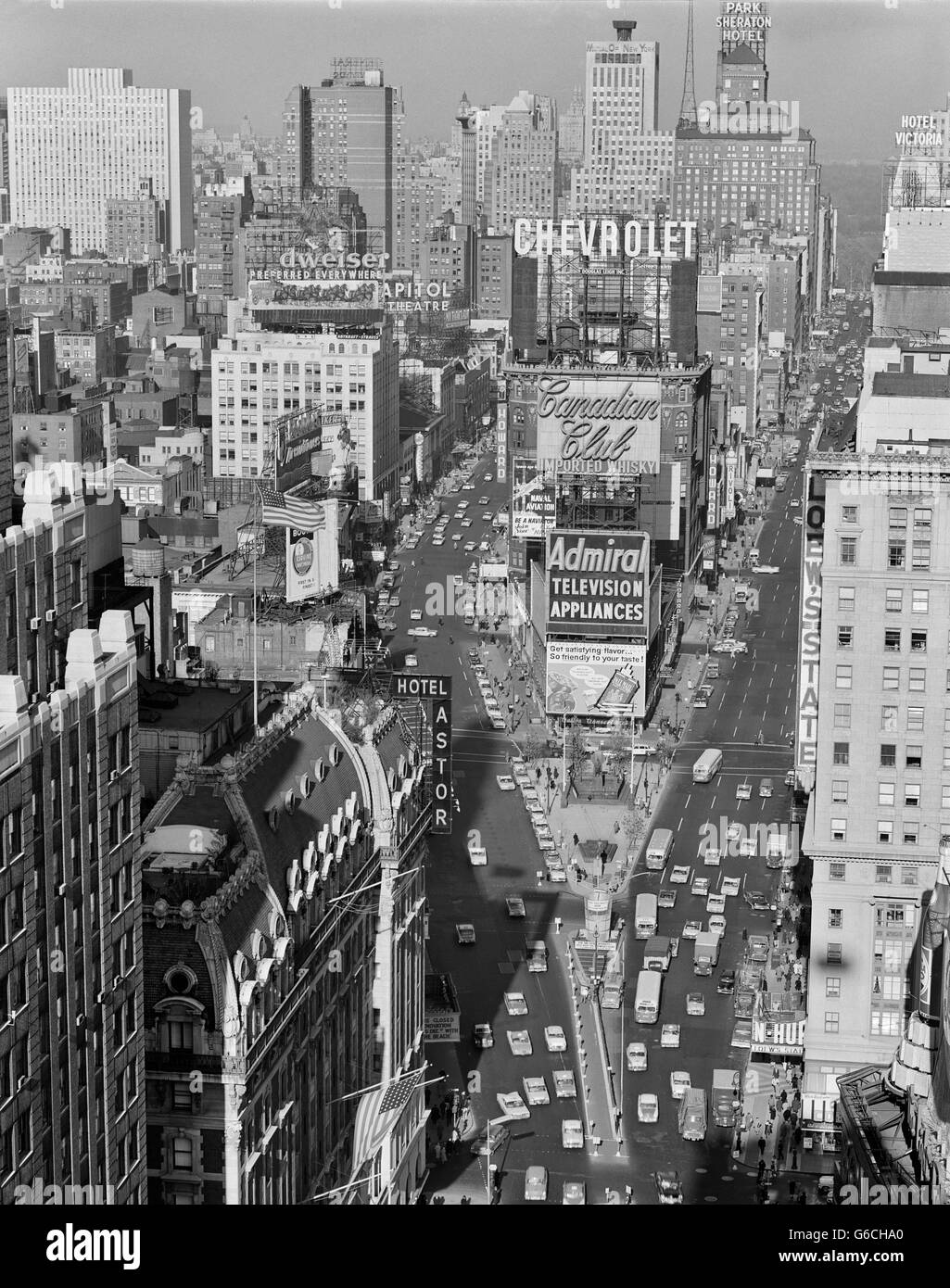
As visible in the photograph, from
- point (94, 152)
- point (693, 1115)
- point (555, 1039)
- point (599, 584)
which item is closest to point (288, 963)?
point (693, 1115)

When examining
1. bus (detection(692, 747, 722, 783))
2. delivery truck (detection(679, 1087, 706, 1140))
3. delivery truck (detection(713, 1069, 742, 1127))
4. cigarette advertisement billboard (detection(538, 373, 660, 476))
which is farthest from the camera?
cigarette advertisement billboard (detection(538, 373, 660, 476))

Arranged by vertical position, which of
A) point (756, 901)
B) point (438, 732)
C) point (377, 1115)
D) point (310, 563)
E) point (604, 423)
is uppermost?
point (604, 423)

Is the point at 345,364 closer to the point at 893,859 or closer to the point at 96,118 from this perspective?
the point at 96,118

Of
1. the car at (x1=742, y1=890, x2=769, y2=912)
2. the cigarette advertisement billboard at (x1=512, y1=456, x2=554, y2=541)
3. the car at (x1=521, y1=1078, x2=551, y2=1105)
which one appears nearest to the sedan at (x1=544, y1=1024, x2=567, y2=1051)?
the car at (x1=521, y1=1078, x2=551, y2=1105)

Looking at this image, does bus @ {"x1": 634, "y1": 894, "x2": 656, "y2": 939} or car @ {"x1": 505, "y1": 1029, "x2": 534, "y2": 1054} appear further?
bus @ {"x1": 634, "y1": 894, "x2": 656, "y2": 939}

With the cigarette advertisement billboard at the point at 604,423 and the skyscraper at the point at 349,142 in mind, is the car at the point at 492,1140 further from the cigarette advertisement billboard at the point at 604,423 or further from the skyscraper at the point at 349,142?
the skyscraper at the point at 349,142

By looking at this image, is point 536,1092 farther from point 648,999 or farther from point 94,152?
point 94,152

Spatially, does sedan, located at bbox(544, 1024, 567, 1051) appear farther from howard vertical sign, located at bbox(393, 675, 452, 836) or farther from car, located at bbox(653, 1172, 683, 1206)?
howard vertical sign, located at bbox(393, 675, 452, 836)
